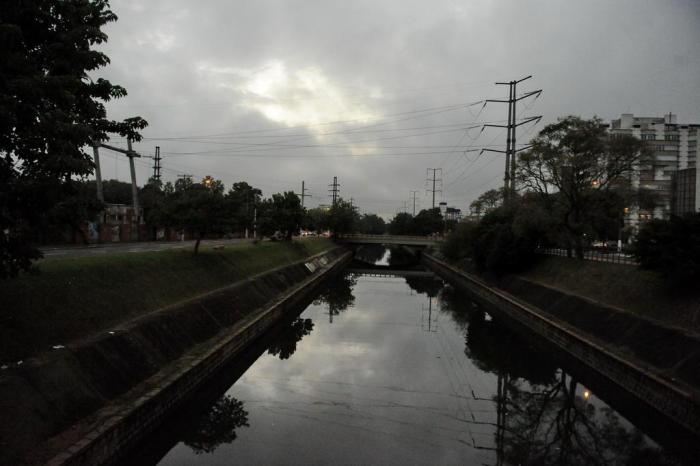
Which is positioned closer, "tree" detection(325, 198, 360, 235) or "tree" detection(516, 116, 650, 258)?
A: "tree" detection(516, 116, 650, 258)

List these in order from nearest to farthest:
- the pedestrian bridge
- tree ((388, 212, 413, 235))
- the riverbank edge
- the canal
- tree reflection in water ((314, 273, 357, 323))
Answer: the canal
the riverbank edge
tree reflection in water ((314, 273, 357, 323))
the pedestrian bridge
tree ((388, 212, 413, 235))

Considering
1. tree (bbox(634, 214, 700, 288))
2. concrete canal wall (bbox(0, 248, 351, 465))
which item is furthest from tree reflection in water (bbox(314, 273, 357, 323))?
tree (bbox(634, 214, 700, 288))

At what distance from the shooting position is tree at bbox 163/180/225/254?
2631cm

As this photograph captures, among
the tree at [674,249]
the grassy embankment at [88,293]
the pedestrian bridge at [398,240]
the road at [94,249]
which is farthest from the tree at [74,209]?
the pedestrian bridge at [398,240]

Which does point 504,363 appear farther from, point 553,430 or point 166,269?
point 166,269

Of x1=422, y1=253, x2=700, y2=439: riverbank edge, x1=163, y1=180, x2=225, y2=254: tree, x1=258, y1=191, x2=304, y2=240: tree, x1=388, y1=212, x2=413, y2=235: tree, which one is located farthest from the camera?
x1=388, y1=212, x2=413, y2=235: tree

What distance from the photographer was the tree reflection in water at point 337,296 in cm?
3535

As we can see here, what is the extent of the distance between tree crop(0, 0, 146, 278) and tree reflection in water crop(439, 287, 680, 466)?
11.5m

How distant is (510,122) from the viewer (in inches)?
1777

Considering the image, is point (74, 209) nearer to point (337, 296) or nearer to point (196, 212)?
point (196, 212)

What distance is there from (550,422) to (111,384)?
42.9 feet

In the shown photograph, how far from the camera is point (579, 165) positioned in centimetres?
2923

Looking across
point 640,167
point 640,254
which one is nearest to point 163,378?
point 640,254

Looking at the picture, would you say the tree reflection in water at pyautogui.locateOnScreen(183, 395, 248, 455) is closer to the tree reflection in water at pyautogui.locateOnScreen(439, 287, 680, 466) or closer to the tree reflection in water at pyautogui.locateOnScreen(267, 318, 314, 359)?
the tree reflection in water at pyautogui.locateOnScreen(267, 318, 314, 359)
